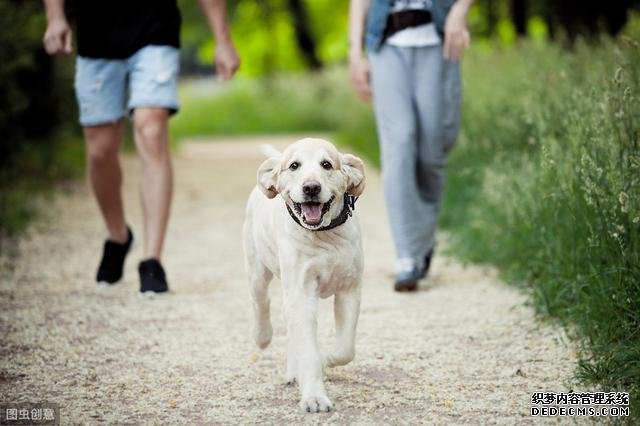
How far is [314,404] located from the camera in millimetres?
3586

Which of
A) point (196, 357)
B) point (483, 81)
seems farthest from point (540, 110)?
point (483, 81)

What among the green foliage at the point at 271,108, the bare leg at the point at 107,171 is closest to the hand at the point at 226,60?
the bare leg at the point at 107,171

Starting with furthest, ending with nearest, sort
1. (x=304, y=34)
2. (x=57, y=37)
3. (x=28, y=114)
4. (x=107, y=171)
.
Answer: (x=304, y=34), (x=28, y=114), (x=107, y=171), (x=57, y=37)

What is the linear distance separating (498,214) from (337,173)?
125 inches

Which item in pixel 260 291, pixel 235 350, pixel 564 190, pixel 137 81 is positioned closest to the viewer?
pixel 260 291

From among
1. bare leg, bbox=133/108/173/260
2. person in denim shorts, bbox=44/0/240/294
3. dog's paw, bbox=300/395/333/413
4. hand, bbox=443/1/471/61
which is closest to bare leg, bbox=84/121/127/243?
person in denim shorts, bbox=44/0/240/294

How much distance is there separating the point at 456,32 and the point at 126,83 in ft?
6.58

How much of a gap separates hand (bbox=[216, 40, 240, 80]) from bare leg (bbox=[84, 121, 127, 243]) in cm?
71

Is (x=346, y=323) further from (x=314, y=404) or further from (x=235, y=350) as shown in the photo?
(x=235, y=350)

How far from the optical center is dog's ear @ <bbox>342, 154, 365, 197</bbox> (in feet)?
12.5

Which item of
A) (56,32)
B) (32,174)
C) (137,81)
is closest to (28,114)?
(32,174)

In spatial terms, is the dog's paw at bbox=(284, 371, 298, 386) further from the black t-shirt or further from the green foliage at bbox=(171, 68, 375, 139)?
the green foliage at bbox=(171, 68, 375, 139)

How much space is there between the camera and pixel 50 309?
18.0ft

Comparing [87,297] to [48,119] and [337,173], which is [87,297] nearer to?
[337,173]
